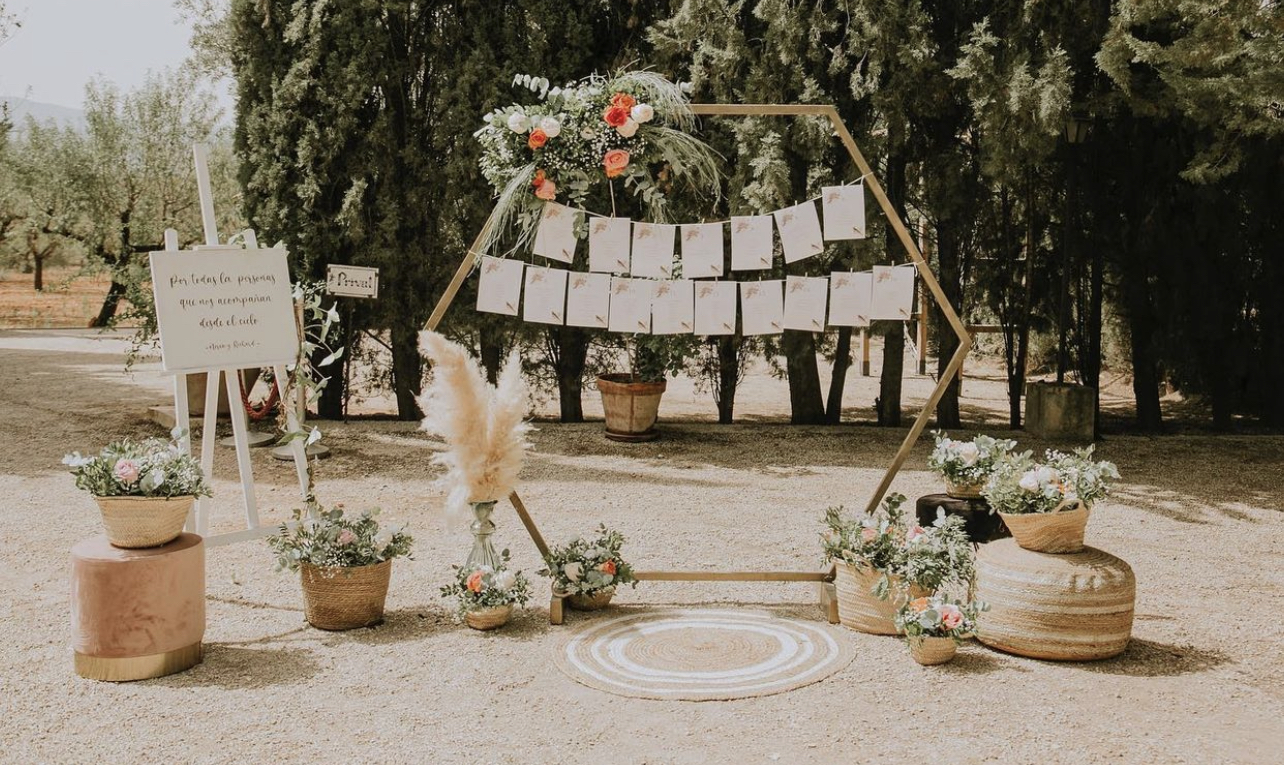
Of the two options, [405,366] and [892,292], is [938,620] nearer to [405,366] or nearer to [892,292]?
[892,292]

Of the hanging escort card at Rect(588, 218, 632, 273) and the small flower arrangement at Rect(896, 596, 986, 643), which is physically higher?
the hanging escort card at Rect(588, 218, 632, 273)

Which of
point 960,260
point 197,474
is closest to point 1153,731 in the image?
point 197,474

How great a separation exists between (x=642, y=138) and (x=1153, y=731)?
310 centimetres

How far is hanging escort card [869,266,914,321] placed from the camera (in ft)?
16.6

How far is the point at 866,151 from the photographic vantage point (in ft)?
30.5

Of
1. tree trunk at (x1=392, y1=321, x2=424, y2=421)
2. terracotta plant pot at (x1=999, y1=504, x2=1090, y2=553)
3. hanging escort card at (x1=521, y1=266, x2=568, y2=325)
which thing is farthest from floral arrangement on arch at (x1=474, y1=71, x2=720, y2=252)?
tree trunk at (x1=392, y1=321, x2=424, y2=421)

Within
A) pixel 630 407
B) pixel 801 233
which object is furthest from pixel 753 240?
pixel 630 407

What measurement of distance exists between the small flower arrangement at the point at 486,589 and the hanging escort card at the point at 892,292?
2.04m

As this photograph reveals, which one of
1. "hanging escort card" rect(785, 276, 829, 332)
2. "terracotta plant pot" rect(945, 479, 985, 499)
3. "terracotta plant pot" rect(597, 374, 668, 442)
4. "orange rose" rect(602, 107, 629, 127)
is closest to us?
"orange rose" rect(602, 107, 629, 127)

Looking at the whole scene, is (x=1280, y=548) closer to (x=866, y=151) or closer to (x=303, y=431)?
(x=866, y=151)

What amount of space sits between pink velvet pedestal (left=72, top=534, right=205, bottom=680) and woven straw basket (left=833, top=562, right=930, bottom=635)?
8.70 feet

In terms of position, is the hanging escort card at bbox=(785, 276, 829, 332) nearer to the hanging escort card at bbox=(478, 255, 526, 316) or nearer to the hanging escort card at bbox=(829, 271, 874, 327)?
the hanging escort card at bbox=(829, 271, 874, 327)

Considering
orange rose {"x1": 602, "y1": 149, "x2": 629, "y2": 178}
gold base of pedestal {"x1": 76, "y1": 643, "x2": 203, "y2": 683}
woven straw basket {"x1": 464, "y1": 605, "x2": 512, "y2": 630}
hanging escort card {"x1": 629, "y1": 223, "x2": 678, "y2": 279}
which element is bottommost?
gold base of pedestal {"x1": 76, "y1": 643, "x2": 203, "y2": 683}

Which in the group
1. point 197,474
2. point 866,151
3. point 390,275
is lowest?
point 197,474
